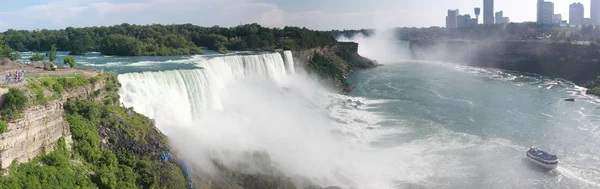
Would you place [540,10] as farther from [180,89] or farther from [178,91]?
[178,91]

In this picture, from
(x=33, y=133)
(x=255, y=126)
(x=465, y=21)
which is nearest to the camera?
(x=33, y=133)

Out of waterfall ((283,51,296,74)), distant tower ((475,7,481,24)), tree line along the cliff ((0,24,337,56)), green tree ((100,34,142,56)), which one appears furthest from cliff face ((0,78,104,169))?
distant tower ((475,7,481,24))

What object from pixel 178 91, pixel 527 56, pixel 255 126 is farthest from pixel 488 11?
pixel 178 91

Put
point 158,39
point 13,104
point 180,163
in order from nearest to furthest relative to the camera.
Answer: point 13,104
point 180,163
point 158,39

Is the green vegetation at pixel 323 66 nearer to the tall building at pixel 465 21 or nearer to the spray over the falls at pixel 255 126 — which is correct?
the spray over the falls at pixel 255 126

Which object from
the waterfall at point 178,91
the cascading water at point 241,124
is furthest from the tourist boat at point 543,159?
the waterfall at point 178,91

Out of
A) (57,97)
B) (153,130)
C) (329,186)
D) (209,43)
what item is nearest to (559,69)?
(209,43)

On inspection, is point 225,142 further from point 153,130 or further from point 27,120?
point 27,120

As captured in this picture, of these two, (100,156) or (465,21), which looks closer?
(100,156)
